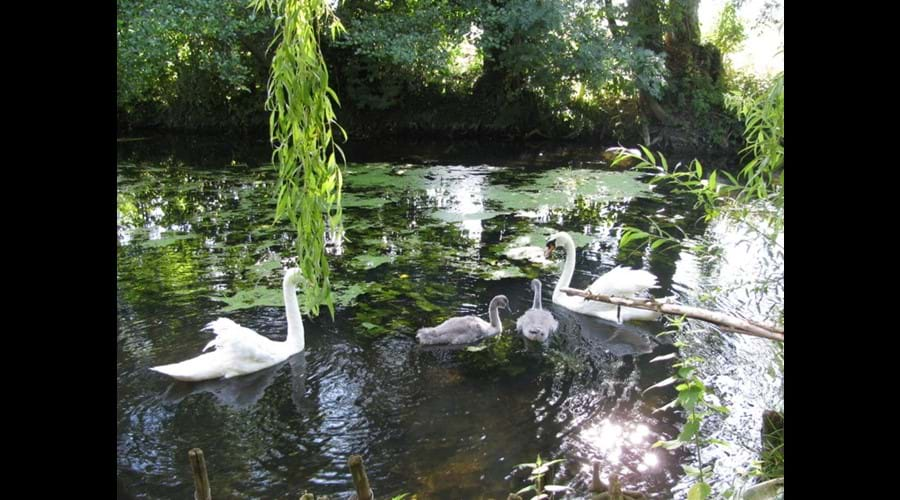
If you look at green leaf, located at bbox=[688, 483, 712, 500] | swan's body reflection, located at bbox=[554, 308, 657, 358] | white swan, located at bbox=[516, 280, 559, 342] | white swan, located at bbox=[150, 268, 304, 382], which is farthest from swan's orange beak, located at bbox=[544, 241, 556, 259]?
green leaf, located at bbox=[688, 483, 712, 500]

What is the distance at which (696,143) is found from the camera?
1889cm

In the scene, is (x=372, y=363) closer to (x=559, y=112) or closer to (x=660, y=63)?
(x=660, y=63)

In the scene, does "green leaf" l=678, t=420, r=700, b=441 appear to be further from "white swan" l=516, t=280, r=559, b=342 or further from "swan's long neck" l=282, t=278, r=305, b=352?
"swan's long neck" l=282, t=278, r=305, b=352

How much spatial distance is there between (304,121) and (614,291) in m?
5.47

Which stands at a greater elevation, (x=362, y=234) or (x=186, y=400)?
(x=362, y=234)

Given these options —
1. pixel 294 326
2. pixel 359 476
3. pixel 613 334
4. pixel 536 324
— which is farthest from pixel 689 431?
pixel 613 334

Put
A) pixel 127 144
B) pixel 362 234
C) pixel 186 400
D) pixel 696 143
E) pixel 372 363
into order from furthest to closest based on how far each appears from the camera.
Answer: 1. pixel 127 144
2. pixel 696 143
3. pixel 362 234
4. pixel 372 363
5. pixel 186 400

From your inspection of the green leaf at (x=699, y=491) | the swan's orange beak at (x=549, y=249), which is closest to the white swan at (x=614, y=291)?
the swan's orange beak at (x=549, y=249)

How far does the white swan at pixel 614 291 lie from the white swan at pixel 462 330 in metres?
0.84

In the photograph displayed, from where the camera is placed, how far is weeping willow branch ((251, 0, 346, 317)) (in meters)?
2.03

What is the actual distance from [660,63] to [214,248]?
12.3 metres

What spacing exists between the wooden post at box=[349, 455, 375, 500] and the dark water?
0.76m
